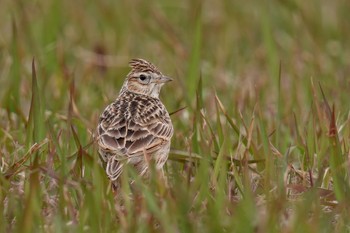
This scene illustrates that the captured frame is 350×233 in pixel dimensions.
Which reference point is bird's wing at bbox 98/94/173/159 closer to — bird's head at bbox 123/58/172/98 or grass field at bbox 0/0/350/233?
grass field at bbox 0/0/350/233

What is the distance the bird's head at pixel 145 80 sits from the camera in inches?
330

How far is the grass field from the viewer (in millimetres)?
5539

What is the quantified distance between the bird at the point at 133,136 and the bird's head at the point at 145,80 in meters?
0.49

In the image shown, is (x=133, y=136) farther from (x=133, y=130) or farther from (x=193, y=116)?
(x=193, y=116)

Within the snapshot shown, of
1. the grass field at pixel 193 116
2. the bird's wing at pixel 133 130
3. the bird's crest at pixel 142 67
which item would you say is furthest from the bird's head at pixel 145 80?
the bird's wing at pixel 133 130

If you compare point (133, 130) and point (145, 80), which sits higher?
point (145, 80)

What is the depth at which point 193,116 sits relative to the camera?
25.6 feet

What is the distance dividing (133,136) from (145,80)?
143 centimetres

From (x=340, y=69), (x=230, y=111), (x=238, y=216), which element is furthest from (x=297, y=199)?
(x=340, y=69)

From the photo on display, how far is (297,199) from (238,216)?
3.47ft

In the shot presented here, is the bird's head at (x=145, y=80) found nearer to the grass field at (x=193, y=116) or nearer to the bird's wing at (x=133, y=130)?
the grass field at (x=193, y=116)

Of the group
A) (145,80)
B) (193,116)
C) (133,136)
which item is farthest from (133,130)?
(145,80)

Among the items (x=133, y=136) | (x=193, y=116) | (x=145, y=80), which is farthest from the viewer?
(x=145, y=80)

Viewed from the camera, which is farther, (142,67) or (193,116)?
(142,67)
